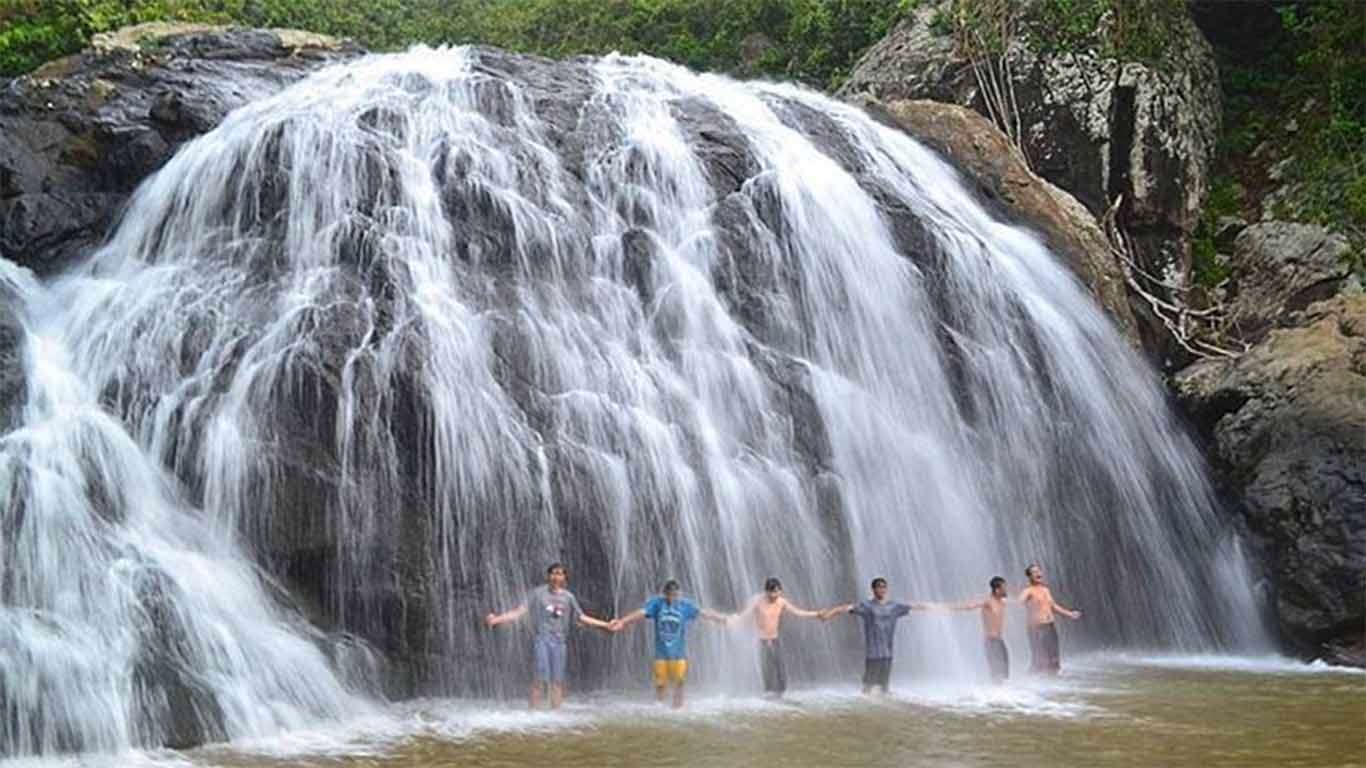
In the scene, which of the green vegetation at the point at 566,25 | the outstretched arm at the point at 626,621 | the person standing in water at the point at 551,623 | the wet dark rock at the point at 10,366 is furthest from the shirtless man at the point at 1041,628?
the green vegetation at the point at 566,25

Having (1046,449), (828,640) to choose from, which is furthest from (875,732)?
(1046,449)

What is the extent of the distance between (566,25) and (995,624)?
30.9 meters

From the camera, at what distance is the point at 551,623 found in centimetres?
1197

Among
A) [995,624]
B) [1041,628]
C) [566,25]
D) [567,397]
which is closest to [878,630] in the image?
[995,624]

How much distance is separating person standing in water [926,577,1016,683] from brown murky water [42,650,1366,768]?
1.24 feet

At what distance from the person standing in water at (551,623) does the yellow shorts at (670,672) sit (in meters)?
0.64

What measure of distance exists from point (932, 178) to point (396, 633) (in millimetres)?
11732

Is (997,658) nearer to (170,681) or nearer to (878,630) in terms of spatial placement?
(878,630)

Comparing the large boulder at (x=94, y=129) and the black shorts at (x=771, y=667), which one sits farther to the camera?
the large boulder at (x=94, y=129)

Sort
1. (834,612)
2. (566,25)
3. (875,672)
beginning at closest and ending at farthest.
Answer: (875,672), (834,612), (566,25)

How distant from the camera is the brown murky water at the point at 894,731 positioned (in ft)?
30.5

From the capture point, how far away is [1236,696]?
1222 centimetres

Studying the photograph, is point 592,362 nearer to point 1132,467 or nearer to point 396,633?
point 396,633

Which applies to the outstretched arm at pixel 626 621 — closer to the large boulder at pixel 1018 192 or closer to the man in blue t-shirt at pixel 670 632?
the man in blue t-shirt at pixel 670 632
